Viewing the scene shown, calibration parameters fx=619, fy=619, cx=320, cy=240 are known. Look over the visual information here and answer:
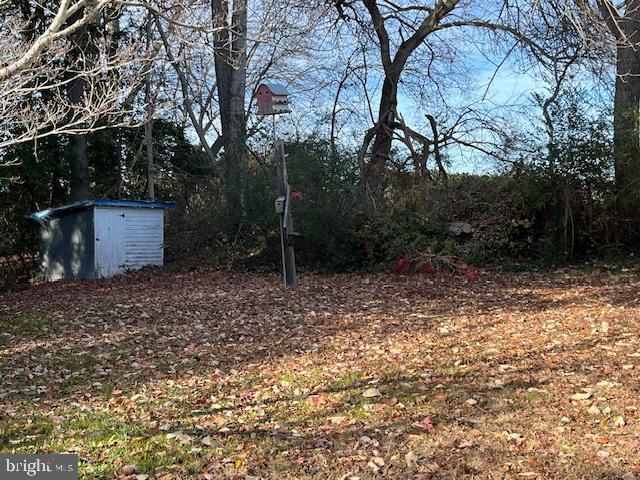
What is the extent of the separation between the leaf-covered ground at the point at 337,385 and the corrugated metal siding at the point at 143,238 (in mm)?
5933

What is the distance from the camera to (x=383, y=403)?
436 cm

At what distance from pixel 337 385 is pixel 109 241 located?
11.1 m

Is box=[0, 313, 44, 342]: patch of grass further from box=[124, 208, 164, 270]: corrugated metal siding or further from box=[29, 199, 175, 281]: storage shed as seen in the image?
box=[124, 208, 164, 270]: corrugated metal siding

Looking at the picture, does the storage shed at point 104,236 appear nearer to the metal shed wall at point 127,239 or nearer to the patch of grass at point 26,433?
the metal shed wall at point 127,239

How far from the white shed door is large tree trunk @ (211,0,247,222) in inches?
117

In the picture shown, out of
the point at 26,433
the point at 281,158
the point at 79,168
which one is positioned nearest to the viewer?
the point at 26,433

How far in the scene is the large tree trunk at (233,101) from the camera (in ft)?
42.1

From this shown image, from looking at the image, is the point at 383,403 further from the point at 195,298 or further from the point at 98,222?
the point at 98,222

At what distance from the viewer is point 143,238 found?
15.1 meters

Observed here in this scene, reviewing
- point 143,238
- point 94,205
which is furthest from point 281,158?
point 143,238

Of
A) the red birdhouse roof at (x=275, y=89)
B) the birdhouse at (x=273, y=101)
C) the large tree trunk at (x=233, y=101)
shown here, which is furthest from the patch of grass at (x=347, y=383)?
the large tree trunk at (x=233, y=101)

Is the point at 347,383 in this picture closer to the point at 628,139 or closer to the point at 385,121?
the point at 628,139

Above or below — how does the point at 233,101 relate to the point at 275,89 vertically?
above

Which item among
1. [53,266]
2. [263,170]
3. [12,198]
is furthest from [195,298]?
[12,198]
